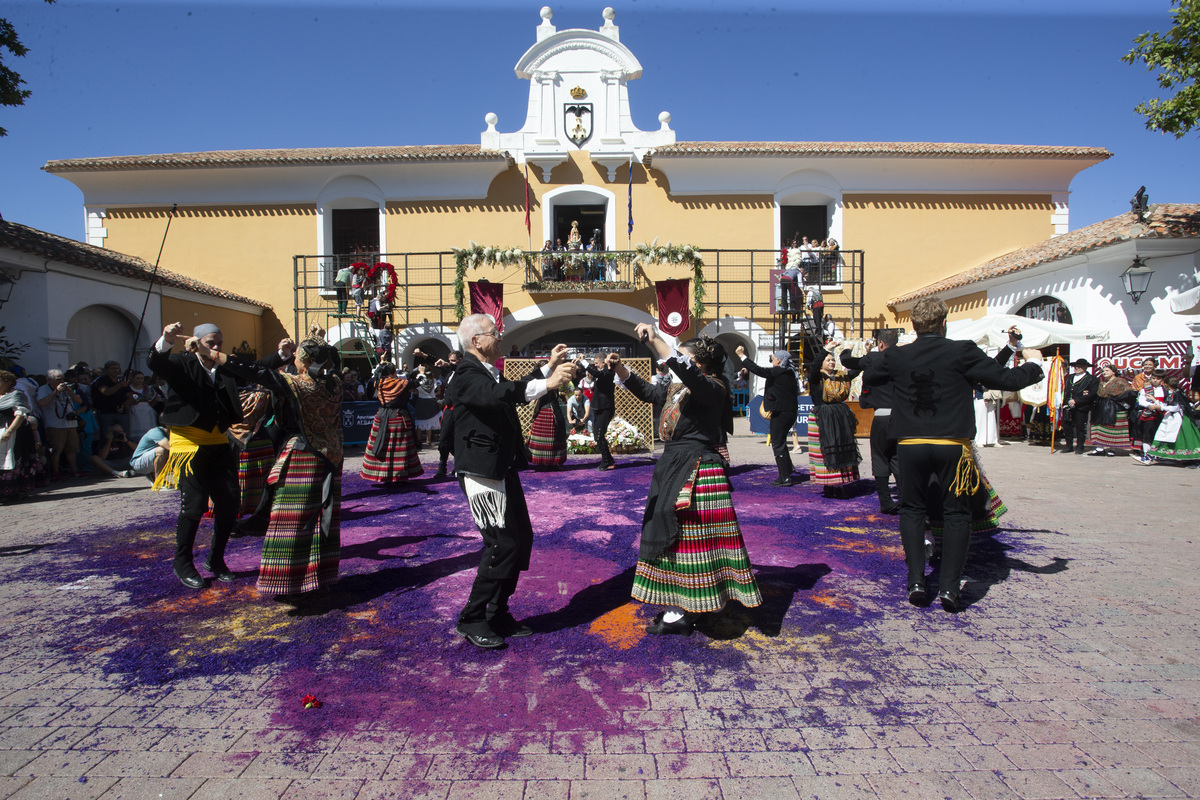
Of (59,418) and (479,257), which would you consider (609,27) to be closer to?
(479,257)

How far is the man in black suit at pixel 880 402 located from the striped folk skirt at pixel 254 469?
486 centimetres

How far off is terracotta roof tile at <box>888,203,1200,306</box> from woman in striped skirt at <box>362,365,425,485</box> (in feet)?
28.8

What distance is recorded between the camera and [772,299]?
18.1 metres

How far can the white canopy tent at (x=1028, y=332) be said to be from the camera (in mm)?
10227

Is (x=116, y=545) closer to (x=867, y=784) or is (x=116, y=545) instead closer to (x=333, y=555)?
(x=333, y=555)

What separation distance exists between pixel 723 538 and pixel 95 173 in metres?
21.9

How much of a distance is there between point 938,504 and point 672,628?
1.89 metres

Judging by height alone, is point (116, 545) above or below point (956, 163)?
below

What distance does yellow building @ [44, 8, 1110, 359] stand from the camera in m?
18.5

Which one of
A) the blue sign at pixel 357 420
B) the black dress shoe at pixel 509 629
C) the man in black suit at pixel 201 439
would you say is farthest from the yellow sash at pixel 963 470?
the blue sign at pixel 357 420

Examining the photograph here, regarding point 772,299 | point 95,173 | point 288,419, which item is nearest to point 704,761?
point 288,419

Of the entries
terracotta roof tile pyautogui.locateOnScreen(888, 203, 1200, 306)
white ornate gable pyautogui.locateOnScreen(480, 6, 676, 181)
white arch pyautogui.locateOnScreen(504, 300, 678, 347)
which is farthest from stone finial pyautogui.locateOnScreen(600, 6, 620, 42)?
terracotta roof tile pyautogui.locateOnScreen(888, 203, 1200, 306)

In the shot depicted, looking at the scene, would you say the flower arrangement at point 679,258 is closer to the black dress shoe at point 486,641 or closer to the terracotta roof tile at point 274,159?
the terracotta roof tile at point 274,159

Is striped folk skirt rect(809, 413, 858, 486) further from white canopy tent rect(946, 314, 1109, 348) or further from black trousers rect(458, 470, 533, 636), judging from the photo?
black trousers rect(458, 470, 533, 636)
